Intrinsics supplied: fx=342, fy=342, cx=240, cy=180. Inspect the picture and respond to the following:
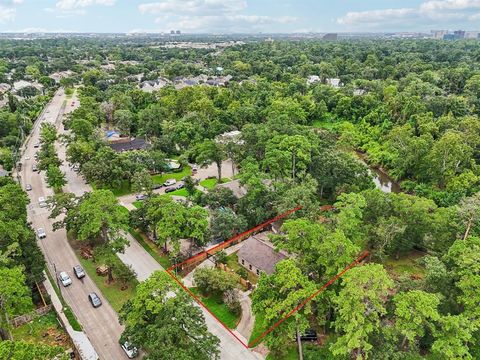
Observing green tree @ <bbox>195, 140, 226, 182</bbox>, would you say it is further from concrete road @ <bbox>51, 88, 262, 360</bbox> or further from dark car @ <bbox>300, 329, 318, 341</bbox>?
dark car @ <bbox>300, 329, 318, 341</bbox>

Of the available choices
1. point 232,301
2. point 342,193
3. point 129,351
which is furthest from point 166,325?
point 342,193

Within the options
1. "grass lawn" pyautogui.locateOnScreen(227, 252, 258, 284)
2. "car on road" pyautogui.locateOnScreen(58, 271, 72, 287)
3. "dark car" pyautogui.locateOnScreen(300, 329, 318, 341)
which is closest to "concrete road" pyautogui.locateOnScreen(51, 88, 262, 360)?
"dark car" pyautogui.locateOnScreen(300, 329, 318, 341)

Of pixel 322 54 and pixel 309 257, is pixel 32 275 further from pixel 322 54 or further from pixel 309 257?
pixel 322 54

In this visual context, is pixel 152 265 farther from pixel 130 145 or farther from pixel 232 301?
pixel 130 145

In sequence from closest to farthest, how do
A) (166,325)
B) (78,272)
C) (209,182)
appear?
(166,325)
(78,272)
(209,182)

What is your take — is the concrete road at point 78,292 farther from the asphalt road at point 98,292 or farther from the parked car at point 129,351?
the parked car at point 129,351

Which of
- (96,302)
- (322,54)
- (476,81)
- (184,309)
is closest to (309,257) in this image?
(184,309)
